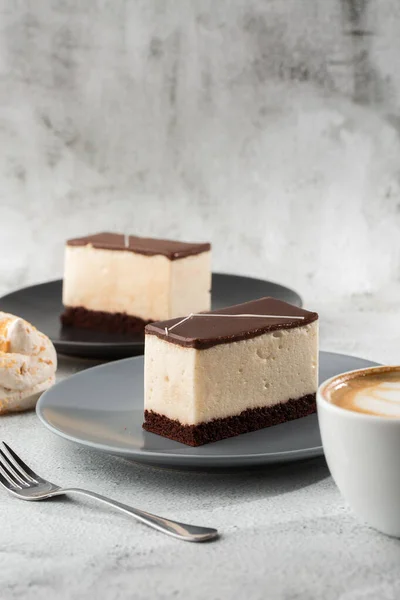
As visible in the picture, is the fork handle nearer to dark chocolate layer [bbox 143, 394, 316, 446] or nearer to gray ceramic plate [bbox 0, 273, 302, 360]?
dark chocolate layer [bbox 143, 394, 316, 446]

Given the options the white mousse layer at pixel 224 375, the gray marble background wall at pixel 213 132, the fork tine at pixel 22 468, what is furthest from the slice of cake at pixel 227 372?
the gray marble background wall at pixel 213 132

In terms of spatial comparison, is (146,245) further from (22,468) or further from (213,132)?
(22,468)

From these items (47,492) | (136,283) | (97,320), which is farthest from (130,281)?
(47,492)

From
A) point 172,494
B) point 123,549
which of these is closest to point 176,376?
point 172,494

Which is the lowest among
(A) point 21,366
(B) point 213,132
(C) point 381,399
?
(A) point 21,366

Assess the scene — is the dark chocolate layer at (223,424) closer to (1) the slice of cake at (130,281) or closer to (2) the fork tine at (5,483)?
(2) the fork tine at (5,483)

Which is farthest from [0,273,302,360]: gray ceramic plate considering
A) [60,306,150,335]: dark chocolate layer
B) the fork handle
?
the fork handle
